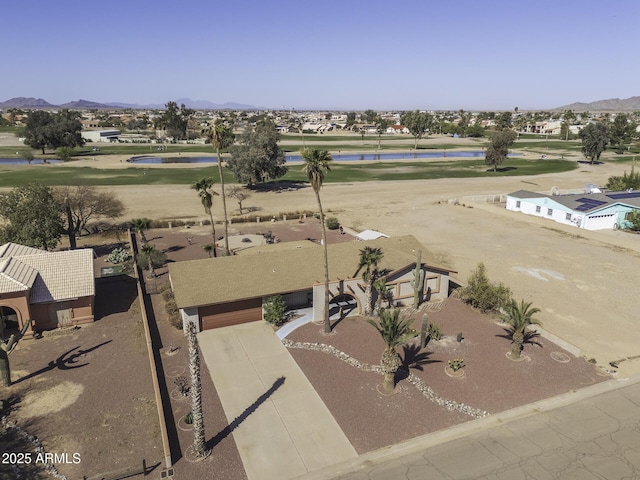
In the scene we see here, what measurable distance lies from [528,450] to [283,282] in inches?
696

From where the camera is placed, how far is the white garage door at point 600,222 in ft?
185

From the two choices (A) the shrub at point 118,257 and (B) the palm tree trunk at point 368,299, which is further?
(A) the shrub at point 118,257

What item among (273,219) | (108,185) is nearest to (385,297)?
(273,219)

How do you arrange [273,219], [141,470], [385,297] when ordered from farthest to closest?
[273,219]
[385,297]
[141,470]

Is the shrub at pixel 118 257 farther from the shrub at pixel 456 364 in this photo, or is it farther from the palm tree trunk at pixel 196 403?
the shrub at pixel 456 364

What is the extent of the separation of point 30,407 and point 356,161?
379ft

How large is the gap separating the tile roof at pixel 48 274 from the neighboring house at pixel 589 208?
2294 inches

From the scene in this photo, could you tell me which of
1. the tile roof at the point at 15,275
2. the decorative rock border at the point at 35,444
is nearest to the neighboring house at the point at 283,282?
the tile roof at the point at 15,275

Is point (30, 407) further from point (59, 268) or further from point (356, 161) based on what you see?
Answer: point (356, 161)

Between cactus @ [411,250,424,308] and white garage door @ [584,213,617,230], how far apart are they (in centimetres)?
3658

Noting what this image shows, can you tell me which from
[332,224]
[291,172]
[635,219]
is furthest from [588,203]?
[291,172]

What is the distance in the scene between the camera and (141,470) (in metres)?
17.1

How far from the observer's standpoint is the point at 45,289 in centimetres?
2872

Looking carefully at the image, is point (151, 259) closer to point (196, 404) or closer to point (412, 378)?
point (196, 404)
